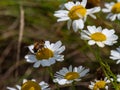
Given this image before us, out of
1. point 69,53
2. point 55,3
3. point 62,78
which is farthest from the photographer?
point 55,3

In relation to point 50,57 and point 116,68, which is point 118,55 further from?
point 116,68

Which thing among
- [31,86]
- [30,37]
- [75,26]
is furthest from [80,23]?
[30,37]

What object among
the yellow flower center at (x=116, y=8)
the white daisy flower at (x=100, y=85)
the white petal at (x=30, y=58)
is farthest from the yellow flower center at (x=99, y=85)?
the yellow flower center at (x=116, y=8)

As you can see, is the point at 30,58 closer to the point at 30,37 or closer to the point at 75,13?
the point at 75,13

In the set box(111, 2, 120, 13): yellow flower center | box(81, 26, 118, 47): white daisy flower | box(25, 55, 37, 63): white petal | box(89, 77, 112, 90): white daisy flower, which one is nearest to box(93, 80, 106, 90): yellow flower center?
box(89, 77, 112, 90): white daisy flower

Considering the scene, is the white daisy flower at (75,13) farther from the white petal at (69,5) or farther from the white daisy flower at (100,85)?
the white daisy flower at (100,85)

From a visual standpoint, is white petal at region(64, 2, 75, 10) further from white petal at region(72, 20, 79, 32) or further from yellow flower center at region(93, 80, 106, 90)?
yellow flower center at region(93, 80, 106, 90)

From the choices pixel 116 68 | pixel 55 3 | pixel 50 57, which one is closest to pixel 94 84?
pixel 50 57
